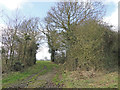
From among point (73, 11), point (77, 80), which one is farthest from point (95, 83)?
point (73, 11)

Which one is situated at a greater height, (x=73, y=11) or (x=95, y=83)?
(x=73, y=11)

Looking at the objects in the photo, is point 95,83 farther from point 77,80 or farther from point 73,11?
point 73,11

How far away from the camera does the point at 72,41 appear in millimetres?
9070

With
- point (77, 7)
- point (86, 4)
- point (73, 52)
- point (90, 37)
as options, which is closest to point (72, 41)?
point (73, 52)

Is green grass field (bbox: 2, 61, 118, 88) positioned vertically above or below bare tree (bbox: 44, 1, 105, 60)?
below

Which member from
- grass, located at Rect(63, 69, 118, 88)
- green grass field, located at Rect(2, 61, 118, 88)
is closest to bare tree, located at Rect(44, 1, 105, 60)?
green grass field, located at Rect(2, 61, 118, 88)

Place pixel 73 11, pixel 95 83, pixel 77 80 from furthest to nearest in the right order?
pixel 73 11 < pixel 77 80 < pixel 95 83

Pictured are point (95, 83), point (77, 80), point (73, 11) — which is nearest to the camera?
point (95, 83)

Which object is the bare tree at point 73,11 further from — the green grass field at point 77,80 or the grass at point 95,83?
the grass at point 95,83

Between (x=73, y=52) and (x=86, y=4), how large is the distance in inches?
251

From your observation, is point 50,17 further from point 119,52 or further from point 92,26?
point 119,52

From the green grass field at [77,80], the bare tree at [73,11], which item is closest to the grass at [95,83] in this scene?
the green grass field at [77,80]

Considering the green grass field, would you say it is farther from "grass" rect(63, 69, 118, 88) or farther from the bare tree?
the bare tree

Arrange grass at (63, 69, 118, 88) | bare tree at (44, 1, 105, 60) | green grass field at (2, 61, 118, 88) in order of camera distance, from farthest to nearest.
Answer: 1. bare tree at (44, 1, 105, 60)
2. green grass field at (2, 61, 118, 88)
3. grass at (63, 69, 118, 88)
